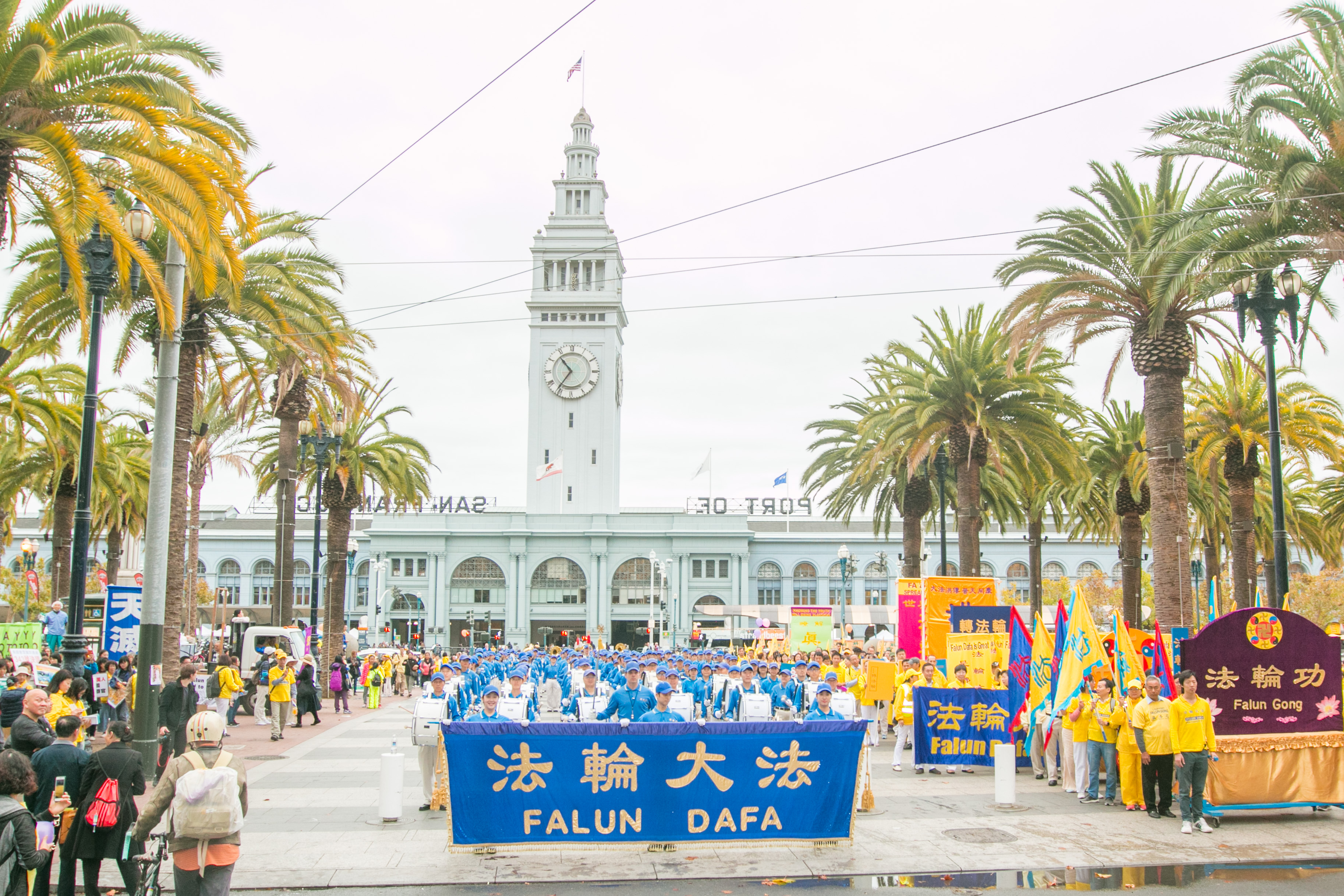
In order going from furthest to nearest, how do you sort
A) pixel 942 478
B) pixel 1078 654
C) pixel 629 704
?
pixel 942 478, pixel 1078 654, pixel 629 704

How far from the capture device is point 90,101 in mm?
12828

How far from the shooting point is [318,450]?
28.2 meters

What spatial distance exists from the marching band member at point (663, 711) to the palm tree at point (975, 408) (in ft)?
54.7

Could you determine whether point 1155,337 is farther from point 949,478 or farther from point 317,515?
point 317,515

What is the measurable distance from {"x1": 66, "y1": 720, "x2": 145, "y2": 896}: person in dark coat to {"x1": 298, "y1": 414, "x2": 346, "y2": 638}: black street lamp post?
A: 777 inches

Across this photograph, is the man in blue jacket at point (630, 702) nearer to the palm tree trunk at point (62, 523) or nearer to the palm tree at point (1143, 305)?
the palm tree at point (1143, 305)

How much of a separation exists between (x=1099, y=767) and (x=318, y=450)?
20542 mm

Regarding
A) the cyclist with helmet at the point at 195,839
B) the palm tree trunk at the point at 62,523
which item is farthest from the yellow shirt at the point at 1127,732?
the palm tree trunk at the point at 62,523

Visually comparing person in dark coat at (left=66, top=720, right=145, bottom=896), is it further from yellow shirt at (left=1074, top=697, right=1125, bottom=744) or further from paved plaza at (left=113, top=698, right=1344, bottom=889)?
yellow shirt at (left=1074, top=697, right=1125, bottom=744)

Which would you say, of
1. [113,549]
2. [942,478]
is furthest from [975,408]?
[113,549]

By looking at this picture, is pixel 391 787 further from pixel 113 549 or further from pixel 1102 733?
pixel 113 549

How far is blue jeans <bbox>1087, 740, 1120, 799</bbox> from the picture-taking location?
13898 millimetres

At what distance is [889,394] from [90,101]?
22.1 meters

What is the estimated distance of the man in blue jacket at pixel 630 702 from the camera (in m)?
13.5
